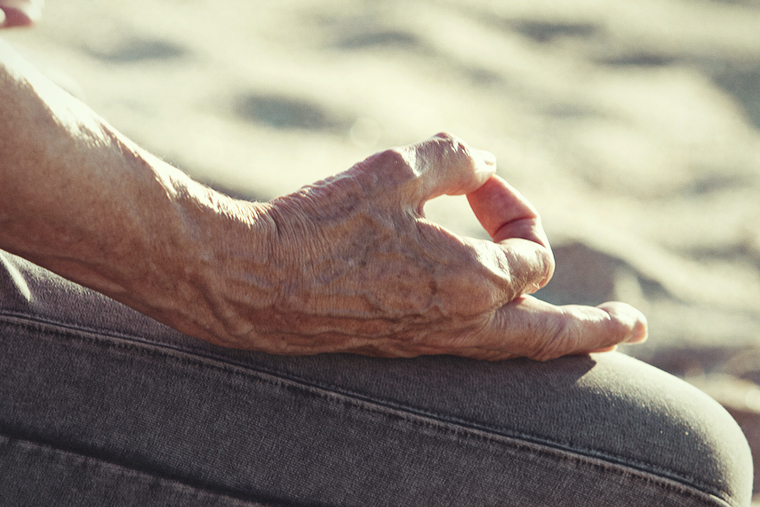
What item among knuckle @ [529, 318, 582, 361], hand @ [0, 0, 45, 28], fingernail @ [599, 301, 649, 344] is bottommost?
knuckle @ [529, 318, 582, 361]

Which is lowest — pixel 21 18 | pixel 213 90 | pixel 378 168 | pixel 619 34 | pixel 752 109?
pixel 378 168

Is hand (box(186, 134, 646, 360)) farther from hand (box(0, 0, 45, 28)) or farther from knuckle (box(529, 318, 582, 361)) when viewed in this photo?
hand (box(0, 0, 45, 28))

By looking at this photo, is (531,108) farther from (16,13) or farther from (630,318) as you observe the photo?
(16,13)

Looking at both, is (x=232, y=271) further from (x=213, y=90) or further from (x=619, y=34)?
(x=619, y=34)

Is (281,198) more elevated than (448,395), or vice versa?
(281,198)

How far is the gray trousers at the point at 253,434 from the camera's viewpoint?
0.73 meters

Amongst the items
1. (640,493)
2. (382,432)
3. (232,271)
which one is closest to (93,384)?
(232,271)

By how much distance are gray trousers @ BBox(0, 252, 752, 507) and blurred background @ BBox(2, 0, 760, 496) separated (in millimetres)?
982

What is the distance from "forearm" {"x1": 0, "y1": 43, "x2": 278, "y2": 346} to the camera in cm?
56

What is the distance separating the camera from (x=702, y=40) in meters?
2.63

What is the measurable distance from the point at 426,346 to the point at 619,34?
93.1 inches

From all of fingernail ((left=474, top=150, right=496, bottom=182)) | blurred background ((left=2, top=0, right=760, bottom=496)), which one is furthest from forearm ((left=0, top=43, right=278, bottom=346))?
blurred background ((left=2, top=0, right=760, bottom=496))

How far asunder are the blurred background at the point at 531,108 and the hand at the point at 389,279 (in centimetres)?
96

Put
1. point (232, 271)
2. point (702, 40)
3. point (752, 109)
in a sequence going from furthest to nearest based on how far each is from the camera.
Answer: point (702, 40), point (752, 109), point (232, 271)
